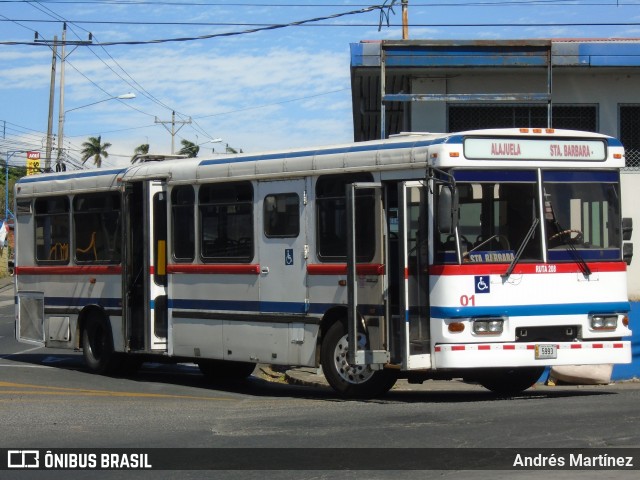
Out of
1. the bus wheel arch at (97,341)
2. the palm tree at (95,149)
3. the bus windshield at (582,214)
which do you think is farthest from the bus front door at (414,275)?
the palm tree at (95,149)

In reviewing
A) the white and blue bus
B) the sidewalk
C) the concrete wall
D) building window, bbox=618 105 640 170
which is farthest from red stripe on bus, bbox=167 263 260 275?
the sidewalk

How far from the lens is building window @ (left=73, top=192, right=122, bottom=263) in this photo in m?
16.8

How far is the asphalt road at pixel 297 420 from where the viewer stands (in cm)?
936

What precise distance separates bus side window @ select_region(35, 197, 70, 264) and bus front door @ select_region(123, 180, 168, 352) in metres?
1.87

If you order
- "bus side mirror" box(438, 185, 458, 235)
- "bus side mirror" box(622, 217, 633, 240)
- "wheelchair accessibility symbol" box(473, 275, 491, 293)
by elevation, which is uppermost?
"bus side mirror" box(438, 185, 458, 235)

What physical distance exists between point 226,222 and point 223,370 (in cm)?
332

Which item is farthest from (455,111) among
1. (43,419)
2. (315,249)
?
(43,419)

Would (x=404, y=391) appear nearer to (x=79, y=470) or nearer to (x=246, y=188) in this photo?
(x=246, y=188)

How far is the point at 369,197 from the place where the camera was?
12.8m

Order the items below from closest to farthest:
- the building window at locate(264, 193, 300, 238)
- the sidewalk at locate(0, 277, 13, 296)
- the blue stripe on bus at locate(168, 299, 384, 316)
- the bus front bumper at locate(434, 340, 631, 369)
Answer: the bus front bumper at locate(434, 340, 631, 369) → the blue stripe on bus at locate(168, 299, 384, 316) → the building window at locate(264, 193, 300, 238) → the sidewalk at locate(0, 277, 13, 296)

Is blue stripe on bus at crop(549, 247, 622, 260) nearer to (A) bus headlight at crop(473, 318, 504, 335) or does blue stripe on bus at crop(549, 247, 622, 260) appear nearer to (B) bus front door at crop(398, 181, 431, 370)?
(A) bus headlight at crop(473, 318, 504, 335)

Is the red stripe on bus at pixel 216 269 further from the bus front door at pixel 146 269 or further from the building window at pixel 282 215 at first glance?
the building window at pixel 282 215

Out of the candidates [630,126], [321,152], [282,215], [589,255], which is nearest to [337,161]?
[321,152]

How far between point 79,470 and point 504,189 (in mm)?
5938
